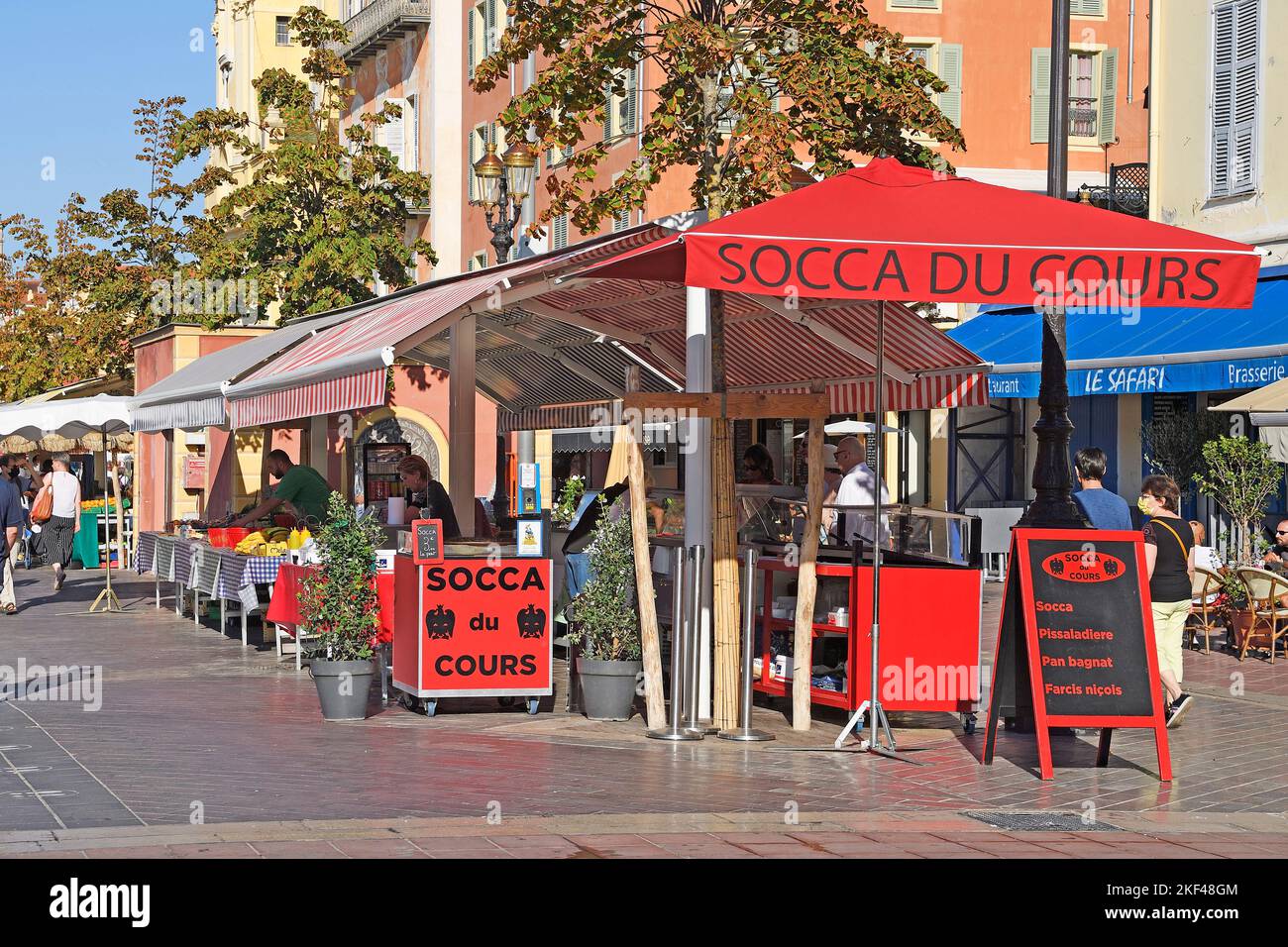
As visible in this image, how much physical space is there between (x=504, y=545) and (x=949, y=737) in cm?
316

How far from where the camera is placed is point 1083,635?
969cm

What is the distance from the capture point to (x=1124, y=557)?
991 centimetres

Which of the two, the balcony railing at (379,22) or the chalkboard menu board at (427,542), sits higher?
the balcony railing at (379,22)

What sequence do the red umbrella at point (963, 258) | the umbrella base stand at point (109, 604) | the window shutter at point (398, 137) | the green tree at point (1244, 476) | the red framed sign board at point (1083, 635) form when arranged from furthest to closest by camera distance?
the window shutter at point (398, 137), the umbrella base stand at point (109, 604), the green tree at point (1244, 476), the red framed sign board at point (1083, 635), the red umbrella at point (963, 258)

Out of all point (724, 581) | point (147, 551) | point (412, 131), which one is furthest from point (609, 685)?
point (412, 131)

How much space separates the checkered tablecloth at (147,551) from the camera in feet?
72.1

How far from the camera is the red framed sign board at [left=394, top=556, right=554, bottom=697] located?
11.6 metres

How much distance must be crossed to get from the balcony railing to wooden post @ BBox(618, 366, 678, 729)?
3396cm

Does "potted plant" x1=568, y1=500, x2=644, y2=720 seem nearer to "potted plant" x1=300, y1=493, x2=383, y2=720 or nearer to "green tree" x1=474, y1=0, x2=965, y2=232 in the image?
"potted plant" x1=300, y1=493, x2=383, y2=720

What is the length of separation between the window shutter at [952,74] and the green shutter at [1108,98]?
2.65 m

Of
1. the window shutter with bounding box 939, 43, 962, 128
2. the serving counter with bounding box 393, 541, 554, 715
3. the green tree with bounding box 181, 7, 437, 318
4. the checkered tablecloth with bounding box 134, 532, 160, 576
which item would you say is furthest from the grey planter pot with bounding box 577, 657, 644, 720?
the window shutter with bounding box 939, 43, 962, 128

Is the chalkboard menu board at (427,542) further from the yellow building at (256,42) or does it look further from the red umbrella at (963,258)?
the yellow building at (256,42)

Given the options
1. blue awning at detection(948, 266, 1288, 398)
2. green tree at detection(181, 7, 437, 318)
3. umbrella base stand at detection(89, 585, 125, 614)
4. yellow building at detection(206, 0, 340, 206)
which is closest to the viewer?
blue awning at detection(948, 266, 1288, 398)

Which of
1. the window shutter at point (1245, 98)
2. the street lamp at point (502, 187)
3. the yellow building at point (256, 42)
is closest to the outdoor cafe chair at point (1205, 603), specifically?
the window shutter at point (1245, 98)
